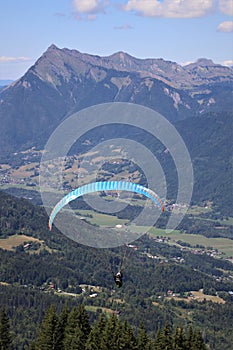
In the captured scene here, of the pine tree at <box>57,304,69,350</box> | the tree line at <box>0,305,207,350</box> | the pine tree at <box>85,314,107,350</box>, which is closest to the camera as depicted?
the pine tree at <box>85,314,107,350</box>

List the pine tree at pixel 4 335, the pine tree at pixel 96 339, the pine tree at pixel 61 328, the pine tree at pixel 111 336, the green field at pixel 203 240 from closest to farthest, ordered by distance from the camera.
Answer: the pine tree at pixel 96 339
the pine tree at pixel 111 336
the pine tree at pixel 61 328
the pine tree at pixel 4 335
the green field at pixel 203 240

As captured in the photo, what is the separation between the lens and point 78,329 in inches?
1940

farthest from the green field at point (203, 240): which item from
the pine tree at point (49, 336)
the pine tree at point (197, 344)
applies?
the pine tree at point (49, 336)

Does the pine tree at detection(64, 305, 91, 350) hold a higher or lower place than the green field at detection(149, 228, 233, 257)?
higher

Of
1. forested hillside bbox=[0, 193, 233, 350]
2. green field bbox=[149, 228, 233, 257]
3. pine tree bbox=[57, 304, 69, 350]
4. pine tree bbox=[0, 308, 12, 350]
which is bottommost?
forested hillside bbox=[0, 193, 233, 350]

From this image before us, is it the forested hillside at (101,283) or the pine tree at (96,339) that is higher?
the pine tree at (96,339)

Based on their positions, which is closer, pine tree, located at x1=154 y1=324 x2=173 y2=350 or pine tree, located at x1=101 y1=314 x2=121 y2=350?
pine tree, located at x1=101 y1=314 x2=121 y2=350

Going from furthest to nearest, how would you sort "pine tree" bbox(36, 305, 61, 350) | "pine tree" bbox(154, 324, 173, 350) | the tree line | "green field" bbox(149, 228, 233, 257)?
1. "green field" bbox(149, 228, 233, 257)
2. "pine tree" bbox(36, 305, 61, 350)
3. "pine tree" bbox(154, 324, 173, 350)
4. the tree line

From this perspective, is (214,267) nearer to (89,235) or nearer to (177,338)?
(89,235)

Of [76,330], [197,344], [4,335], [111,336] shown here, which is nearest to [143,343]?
[111,336]

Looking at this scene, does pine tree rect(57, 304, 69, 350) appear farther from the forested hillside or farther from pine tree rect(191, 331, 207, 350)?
the forested hillside

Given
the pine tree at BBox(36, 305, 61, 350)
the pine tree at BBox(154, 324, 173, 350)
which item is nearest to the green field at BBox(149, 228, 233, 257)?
the pine tree at BBox(154, 324, 173, 350)

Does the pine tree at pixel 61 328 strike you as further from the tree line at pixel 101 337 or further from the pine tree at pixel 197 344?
the pine tree at pixel 197 344

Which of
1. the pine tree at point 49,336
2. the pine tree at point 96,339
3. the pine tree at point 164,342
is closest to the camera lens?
the pine tree at point 96,339
